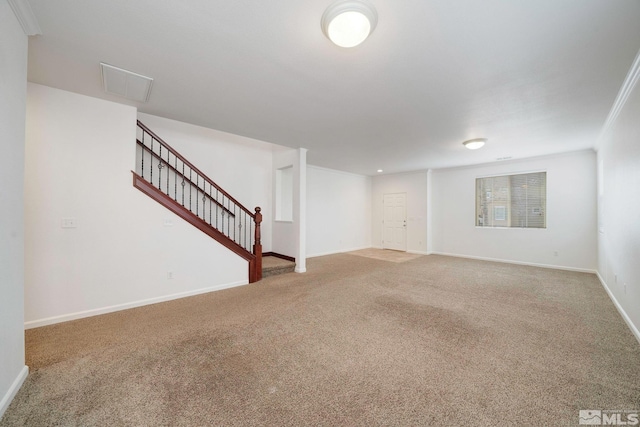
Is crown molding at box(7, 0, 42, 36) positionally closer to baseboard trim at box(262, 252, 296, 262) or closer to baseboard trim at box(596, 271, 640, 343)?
baseboard trim at box(262, 252, 296, 262)

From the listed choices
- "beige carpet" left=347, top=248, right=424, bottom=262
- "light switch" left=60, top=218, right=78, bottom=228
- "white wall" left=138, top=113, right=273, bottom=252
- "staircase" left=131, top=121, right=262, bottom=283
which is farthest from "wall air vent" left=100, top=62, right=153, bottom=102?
"beige carpet" left=347, top=248, right=424, bottom=262

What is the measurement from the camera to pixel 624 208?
274 centimetres

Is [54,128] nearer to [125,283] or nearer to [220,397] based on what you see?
[125,283]

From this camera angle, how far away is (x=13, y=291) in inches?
62.8

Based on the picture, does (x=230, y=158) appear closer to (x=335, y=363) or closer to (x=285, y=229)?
(x=285, y=229)

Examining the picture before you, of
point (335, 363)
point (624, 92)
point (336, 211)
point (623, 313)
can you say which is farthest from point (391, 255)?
point (335, 363)

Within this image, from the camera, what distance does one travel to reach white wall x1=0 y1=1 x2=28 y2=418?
1.48 m

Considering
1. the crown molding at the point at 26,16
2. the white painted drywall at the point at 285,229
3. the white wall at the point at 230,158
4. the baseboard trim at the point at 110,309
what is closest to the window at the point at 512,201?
the white painted drywall at the point at 285,229

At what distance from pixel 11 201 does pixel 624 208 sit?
5.66 metres

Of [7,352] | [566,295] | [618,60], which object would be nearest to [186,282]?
[7,352]

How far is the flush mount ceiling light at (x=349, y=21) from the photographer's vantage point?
59.8 inches

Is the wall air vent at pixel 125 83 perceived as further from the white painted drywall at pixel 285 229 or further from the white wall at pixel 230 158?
the white painted drywall at pixel 285 229

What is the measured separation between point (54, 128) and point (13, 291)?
2062 millimetres

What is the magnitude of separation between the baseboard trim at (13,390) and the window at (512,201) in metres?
8.04
